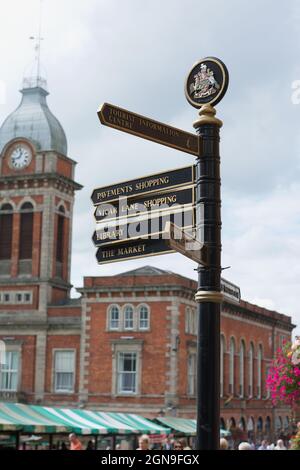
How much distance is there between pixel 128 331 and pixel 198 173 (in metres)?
38.9

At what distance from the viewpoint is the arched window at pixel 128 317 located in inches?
1761

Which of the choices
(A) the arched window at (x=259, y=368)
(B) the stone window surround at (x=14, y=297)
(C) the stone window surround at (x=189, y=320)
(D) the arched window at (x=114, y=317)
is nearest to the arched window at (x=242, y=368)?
(A) the arched window at (x=259, y=368)

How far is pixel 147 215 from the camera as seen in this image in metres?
6.14

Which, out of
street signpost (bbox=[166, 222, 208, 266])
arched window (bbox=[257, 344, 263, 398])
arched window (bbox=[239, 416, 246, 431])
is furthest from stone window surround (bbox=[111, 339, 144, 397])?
street signpost (bbox=[166, 222, 208, 266])

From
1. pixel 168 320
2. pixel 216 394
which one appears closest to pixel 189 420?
pixel 168 320

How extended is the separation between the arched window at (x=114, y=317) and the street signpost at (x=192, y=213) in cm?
3896

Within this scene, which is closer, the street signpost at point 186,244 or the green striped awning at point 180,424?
→ the street signpost at point 186,244

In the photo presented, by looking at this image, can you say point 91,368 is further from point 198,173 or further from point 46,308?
point 198,173

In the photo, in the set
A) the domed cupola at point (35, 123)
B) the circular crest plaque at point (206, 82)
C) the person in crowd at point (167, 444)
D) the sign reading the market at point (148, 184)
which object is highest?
the domed cupola at point (35, 123)

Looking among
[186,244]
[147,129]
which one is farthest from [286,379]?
[147,129]

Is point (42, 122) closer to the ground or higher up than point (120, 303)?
higher up

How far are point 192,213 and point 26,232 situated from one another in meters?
44.7

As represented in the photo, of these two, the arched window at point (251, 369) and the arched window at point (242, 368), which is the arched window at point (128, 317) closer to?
the arched window at point (242, 368)
